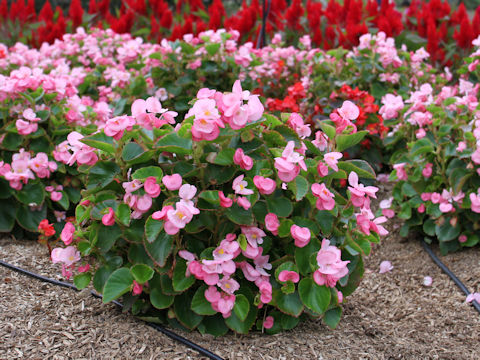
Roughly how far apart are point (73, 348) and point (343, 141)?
0.96m

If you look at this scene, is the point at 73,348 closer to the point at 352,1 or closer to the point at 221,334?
the point at 221,334

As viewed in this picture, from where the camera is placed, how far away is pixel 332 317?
5.29 ft

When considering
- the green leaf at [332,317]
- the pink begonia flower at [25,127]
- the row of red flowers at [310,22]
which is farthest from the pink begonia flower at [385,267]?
the row of red flowers at [310,22]

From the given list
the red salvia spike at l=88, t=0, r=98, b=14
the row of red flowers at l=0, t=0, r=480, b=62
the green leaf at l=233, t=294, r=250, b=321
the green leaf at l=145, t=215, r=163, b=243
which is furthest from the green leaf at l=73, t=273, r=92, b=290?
the red salvia spike at l=88, t=0, r=98, b=14

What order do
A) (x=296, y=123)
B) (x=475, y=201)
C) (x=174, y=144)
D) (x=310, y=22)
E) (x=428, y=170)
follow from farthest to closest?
(x=310, y=22), (x=428, y=170), (x=475, y=201), (x=296, y=123), (x=174, y=144)

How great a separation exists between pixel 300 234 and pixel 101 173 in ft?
1.90

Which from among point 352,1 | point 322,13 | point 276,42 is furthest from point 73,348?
point 322,13

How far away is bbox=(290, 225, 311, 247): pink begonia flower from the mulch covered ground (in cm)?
32

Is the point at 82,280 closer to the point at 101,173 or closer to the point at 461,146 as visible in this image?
the point at 101,173

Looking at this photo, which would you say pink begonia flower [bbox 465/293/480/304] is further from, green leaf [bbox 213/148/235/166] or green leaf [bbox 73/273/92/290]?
green leaf [bbox 73/273/92/290]

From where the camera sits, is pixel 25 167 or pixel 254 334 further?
pixel 25 167

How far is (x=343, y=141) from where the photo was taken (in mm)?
1611

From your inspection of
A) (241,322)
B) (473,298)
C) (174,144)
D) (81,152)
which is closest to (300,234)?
(241,322)

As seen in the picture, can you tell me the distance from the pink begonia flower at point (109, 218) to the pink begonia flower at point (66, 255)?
0.69ft
